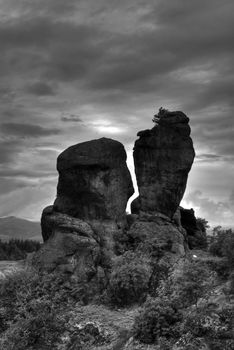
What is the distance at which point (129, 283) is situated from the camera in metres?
40.9

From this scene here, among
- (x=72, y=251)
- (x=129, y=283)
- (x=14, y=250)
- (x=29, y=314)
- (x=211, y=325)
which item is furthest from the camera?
(x=14, y=250)

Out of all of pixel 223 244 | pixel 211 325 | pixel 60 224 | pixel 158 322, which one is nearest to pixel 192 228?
pixel 223 244

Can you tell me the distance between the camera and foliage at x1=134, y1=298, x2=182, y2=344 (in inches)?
1174

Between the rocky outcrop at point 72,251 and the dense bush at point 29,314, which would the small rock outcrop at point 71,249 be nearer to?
the rocky outcrop at point 72,251

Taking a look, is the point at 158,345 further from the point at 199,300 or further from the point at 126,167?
the point at 126,167

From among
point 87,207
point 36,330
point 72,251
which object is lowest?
point 36,330

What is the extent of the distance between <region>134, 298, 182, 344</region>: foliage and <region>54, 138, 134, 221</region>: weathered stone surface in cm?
2051

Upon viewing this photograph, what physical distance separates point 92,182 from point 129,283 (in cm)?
1334

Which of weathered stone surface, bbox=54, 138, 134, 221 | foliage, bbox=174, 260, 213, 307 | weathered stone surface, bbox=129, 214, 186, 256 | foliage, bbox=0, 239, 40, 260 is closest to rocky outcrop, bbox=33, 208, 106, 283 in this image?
weathered stone surface, bbox=54, 138, 134, 221


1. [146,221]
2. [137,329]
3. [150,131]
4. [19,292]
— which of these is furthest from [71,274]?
[150,131]

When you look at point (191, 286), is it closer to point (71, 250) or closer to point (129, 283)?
point (129, 283)

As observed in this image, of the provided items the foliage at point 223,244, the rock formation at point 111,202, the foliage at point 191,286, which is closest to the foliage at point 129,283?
the rock formation at point 111,202

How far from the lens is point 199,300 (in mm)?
32594

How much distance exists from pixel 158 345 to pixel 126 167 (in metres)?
27.5
